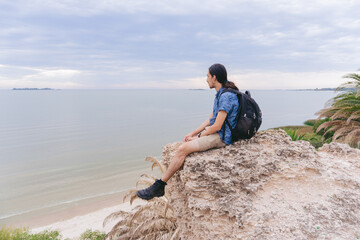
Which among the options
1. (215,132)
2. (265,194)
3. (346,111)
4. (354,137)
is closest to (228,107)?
(215,132)

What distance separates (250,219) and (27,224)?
39.8 ft

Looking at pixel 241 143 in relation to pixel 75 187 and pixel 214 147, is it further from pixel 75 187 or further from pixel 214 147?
pixel 75 187

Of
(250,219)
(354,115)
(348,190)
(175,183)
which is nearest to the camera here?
(250,219)

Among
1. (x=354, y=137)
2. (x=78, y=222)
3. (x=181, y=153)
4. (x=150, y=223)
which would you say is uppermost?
(x=181, y=153)

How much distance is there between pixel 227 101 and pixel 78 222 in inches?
371

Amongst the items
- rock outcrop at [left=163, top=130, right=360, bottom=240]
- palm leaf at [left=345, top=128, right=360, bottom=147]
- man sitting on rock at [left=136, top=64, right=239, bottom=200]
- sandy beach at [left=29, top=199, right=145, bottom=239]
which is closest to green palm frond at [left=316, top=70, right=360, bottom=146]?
palm leaf at [left=345, top=128, right=360, bottom=147]

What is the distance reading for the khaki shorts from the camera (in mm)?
3971

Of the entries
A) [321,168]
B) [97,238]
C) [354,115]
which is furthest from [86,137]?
[321,168]

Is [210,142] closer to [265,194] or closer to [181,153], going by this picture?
[181,153]

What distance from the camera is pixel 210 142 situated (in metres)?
4.01

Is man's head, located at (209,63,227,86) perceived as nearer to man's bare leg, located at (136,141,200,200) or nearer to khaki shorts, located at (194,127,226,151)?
khaki shorts, located at (194,127,226,151)

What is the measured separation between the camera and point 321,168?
4016 millimetres

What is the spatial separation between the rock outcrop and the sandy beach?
250 inches

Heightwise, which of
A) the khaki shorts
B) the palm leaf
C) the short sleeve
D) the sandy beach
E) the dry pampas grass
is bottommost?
the sandy beach
